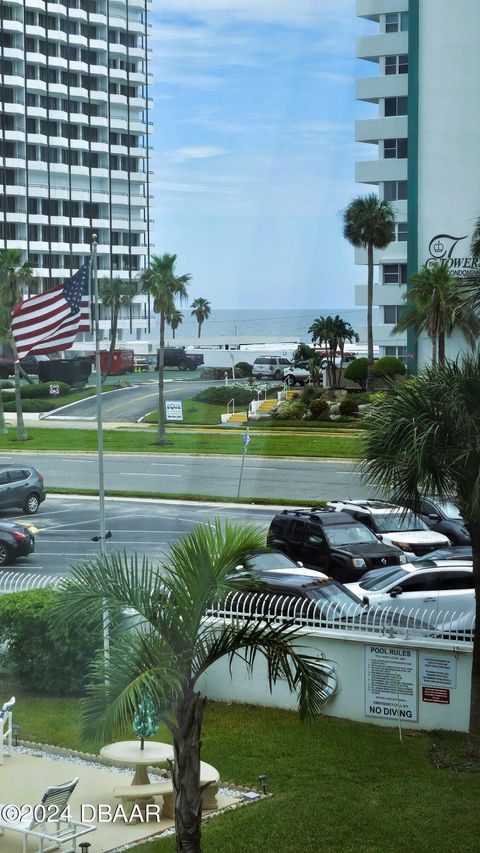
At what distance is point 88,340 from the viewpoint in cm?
1261

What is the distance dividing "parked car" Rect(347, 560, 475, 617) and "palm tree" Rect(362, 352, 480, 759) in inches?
116

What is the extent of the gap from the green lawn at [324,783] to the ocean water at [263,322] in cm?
464

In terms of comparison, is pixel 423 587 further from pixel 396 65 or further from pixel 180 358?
pixel 396 65

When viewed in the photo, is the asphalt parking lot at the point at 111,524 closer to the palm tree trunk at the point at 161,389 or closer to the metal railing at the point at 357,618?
the palm tree trunk at the point at 161,389

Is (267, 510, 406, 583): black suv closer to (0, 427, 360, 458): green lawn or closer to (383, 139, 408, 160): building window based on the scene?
(0, 427, 360, 458): green lawn

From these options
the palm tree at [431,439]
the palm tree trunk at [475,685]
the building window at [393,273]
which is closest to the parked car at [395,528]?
the building window at [393,273]

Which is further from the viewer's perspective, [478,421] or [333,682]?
[333,682]

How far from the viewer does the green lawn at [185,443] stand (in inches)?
536

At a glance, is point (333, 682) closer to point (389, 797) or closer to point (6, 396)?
point (389, 797)

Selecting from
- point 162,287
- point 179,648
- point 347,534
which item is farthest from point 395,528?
point 179,648

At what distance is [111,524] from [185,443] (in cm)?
129

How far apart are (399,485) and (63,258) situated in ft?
18.5

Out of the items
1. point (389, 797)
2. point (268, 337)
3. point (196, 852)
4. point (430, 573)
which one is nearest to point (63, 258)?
point (268, 337)

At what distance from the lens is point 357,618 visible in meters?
10.9
